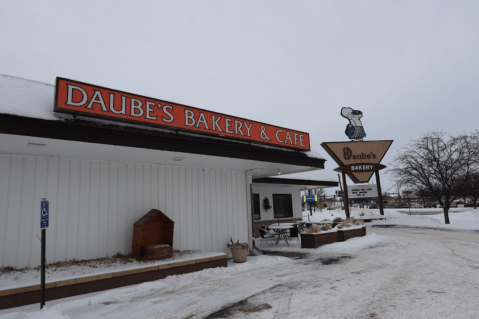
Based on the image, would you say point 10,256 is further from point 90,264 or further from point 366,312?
point 366,312

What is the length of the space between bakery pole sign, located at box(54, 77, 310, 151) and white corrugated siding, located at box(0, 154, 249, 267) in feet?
6.60

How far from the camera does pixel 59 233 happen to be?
7129mm

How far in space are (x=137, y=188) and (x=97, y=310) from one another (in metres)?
3.99

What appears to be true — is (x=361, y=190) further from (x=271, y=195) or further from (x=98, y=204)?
(x=98, y=204)

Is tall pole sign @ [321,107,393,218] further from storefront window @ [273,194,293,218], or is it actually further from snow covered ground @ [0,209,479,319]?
snow covered ground @ [0,209,479,319]

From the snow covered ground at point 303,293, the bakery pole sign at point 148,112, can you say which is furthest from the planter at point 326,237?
the bakery pole sign at point 148,112

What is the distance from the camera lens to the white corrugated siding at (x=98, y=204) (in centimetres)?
673

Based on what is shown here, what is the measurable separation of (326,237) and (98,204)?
904 centimetres

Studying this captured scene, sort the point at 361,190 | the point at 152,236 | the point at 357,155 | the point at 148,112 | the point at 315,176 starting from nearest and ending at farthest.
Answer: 1. the point at 148,112
2. the point at 152,236
3. the point at 315,176
4. the point at 357,155
5. the point at 361,190

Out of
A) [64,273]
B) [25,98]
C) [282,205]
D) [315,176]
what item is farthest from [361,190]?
[25,98]

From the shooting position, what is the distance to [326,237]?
40.9 feet

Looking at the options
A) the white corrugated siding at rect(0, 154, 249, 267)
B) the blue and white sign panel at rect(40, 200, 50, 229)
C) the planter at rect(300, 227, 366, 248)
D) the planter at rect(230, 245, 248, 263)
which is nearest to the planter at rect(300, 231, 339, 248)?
the planter at rect(300, 227, 366, 248)

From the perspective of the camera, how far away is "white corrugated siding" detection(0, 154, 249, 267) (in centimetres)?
673

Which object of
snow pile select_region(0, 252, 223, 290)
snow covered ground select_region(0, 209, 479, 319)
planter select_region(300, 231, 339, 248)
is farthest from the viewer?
planter select_region(300, 231, 339, 248)
